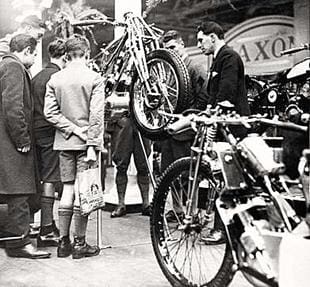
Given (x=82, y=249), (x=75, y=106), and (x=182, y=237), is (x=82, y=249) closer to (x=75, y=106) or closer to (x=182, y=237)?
(x=75, y=106)

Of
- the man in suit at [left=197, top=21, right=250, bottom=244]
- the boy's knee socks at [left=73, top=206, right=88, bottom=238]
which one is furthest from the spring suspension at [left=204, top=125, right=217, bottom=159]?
the boy's knee socks at [left=73, top=206, right=88, bottom=238]

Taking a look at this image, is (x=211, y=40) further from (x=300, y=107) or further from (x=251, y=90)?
(x=300, y=107)

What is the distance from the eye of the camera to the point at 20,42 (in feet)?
13.6

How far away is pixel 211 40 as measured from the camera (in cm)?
375

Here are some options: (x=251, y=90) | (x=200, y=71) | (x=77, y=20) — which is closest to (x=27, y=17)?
(x=77, y=20)

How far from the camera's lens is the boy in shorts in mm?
4270

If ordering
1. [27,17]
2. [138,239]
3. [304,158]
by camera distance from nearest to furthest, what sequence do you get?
1. [304,158]
2. [27,17]
3. [138,239]

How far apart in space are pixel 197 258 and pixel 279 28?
1.34 metres

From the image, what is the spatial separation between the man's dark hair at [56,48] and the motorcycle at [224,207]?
1195 mm

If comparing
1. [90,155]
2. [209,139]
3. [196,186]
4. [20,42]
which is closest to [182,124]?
[209,139]

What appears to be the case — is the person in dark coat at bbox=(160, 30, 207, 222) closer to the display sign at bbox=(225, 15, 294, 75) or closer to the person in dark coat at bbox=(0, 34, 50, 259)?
the display sign at bbox=(225, 15, 294, 75)

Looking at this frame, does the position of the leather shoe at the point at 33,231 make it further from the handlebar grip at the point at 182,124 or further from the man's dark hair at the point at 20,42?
the handlebar grip at the point at 182,124

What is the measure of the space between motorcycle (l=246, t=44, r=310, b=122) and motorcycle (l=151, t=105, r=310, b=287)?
0.15 metres

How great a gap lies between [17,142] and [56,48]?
68 centimetres
